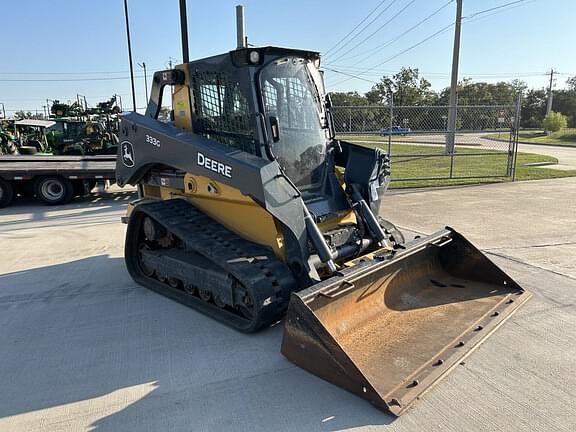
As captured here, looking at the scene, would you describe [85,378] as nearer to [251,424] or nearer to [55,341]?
[55,341]

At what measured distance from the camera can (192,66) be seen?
4.59m

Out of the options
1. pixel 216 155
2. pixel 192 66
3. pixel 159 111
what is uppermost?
pixel 192 66

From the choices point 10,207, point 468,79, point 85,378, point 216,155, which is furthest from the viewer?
point 468,79

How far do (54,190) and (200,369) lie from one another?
917cm

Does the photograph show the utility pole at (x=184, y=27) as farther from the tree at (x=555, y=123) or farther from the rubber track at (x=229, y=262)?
the tree at (x=555, y=123)

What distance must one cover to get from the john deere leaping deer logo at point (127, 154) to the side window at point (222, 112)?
A: 100cm

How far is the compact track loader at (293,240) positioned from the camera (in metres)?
3.24

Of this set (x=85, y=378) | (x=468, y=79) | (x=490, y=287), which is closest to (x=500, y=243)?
(x=490, y=287)

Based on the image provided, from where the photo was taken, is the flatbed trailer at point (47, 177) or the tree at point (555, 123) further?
the tree at point (555, 123)

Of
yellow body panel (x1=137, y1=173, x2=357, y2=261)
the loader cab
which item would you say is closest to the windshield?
the loader cab

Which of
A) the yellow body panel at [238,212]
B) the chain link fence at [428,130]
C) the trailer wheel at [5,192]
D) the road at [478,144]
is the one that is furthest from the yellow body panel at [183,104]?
the road at [478,144]

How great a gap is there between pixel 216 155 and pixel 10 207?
896 cm

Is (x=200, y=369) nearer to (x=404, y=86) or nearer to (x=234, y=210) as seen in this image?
(x=234, y=210)

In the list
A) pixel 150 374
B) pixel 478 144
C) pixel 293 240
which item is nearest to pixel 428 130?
pixel 478 144
